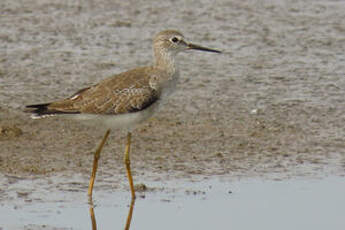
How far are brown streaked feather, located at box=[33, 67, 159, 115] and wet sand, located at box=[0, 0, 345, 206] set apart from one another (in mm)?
795

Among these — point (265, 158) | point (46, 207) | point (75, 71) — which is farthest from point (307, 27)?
point (46, 207)

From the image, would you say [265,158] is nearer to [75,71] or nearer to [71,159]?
[71,159]

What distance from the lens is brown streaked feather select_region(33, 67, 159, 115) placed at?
8633mm

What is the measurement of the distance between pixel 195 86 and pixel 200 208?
3753mm

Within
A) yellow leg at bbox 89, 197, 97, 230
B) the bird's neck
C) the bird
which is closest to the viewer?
yellow leg at bbox 89, 197, 97, 230

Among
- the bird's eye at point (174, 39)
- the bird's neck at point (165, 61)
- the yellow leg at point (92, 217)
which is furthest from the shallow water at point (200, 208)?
the bird's eye at point (174, 39)

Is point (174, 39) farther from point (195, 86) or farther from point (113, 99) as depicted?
point (195, 86)

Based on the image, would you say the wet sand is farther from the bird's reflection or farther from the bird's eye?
the bird's eye

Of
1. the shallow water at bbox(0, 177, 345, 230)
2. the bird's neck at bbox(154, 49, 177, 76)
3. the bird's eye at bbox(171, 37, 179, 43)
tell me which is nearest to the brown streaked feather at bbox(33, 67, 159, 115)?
the bird's neck at bbox(154, 49, 177, 76)

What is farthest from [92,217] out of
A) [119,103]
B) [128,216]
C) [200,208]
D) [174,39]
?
[174,39]

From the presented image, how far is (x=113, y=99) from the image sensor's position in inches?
344

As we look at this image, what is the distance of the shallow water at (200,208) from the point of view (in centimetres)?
798

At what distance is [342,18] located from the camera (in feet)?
47.3

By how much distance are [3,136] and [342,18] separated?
6563 millimetres
